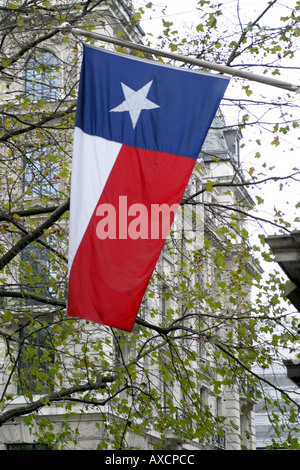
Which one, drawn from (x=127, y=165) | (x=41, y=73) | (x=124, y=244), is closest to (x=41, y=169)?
(x=41, y=73)

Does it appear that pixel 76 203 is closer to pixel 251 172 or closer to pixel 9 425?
pixel 251 172

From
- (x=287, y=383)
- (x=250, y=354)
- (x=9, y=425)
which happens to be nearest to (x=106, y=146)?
(x=250, y=354)

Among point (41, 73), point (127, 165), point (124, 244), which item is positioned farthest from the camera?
point (41, 73)

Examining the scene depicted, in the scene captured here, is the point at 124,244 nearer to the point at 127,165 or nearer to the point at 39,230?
the point at 127,165

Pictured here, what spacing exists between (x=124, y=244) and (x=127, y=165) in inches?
33.7

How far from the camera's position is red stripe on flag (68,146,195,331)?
27.1ft

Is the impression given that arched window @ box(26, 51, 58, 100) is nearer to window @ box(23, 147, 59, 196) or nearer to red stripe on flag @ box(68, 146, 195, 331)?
window @ box(23, 147, 59, 196)

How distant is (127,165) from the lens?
8781 mm

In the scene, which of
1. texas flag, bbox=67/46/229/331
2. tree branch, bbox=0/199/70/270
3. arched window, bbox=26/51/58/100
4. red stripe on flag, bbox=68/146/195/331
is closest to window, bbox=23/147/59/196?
arched window, bbox=26/51/58/100

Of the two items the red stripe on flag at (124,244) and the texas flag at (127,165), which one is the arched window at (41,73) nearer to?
the texas flag at (127,165)

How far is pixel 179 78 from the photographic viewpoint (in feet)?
29.0

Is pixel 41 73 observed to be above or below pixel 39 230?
above

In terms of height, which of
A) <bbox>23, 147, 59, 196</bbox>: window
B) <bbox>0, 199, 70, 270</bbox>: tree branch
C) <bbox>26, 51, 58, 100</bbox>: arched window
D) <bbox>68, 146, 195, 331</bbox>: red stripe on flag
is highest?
<bbox>26, 51, 58, 100</bbox>: arched window
